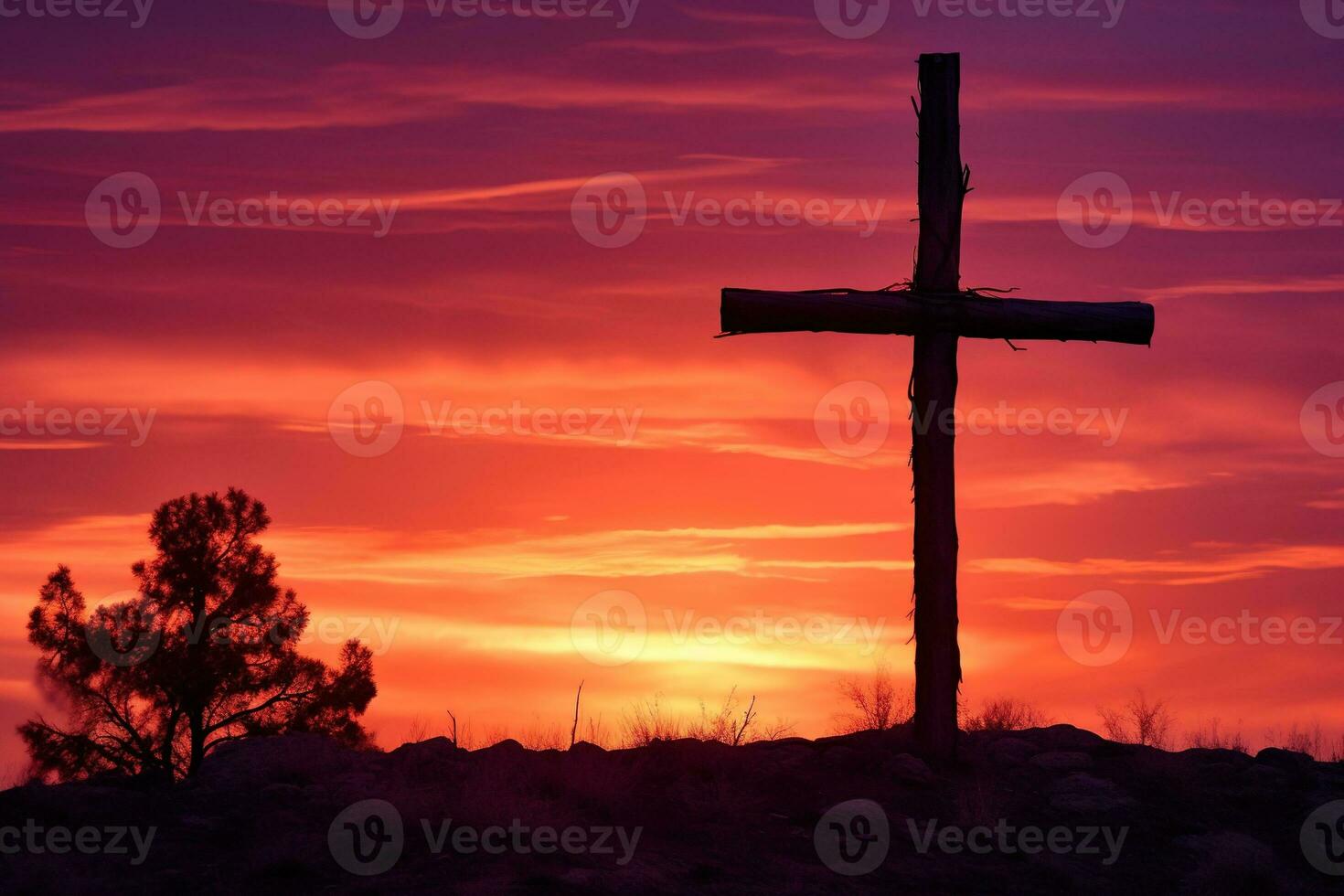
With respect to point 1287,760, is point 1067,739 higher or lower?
higher

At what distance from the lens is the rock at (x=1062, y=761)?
14.7m

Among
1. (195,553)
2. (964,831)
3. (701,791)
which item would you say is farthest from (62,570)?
(964,831)

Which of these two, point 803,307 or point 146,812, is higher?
point 803,307

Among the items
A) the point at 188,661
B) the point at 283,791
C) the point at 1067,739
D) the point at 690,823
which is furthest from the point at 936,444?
the point at 188,661

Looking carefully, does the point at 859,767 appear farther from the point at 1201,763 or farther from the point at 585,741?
the point at 1201,763

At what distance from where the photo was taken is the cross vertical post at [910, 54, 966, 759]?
568 inches

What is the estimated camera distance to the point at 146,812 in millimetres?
13117

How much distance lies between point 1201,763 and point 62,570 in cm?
2024

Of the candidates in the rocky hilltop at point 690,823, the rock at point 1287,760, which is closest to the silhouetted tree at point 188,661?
the rocky hilltop at point 690,823

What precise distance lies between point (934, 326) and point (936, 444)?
1227mm

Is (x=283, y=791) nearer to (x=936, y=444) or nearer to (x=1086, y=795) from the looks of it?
(x=936, y=444)

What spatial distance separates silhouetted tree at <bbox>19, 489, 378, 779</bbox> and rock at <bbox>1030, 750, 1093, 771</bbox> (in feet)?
49.2

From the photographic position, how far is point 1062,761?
581 inches

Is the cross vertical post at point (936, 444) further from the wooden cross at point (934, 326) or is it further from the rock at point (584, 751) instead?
the rock at point (584, 751)
